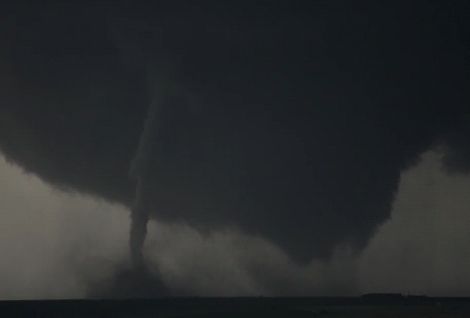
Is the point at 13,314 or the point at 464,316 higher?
the point at 13,314

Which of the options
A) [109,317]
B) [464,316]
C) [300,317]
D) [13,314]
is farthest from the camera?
[13,314]

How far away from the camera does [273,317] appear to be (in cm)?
9431

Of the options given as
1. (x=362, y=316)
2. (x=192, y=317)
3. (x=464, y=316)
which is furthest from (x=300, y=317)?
(x=464, y=316)

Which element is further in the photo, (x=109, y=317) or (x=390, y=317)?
(x=109, y=317)

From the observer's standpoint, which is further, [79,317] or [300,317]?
[79,317]

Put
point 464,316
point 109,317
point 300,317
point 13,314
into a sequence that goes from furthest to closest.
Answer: point 13,314, point 109,317, point 300,317, point 464,316

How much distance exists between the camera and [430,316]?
90.1 m

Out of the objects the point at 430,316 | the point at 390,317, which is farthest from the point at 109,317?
the point at 430,316

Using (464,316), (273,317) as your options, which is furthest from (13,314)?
(464,316)

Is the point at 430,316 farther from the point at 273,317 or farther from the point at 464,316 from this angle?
the point at 273,317

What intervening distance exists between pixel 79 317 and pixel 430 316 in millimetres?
62246

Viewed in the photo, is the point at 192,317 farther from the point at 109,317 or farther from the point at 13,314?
the point at 13,314

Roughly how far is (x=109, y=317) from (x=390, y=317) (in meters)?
50.2

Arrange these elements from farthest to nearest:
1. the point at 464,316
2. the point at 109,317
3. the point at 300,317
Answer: the point at 109,317
the point at 300,317
the point at 464,316
